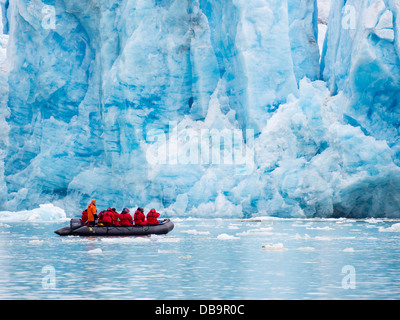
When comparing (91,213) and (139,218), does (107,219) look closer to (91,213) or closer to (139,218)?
(91,213)

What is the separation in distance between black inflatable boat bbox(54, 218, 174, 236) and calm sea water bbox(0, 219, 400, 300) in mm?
301

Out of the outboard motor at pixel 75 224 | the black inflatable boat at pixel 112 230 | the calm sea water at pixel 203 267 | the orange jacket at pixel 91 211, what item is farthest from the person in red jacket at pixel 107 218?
the outboard motor at pixel 75 224

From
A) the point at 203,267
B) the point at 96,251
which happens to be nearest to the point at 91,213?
the point at 96,251

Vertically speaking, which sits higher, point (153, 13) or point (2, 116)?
point (153, 13)

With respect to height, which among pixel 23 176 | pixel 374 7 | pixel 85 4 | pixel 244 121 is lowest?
pixel 23 176

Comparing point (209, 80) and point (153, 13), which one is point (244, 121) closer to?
point (209, 80)

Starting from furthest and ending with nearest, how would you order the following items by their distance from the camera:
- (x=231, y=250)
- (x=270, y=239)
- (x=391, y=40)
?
(x=391, y=40)
(x=270, y=239)
(x=231, y=250)

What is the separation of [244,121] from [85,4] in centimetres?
812

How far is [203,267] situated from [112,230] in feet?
18.0

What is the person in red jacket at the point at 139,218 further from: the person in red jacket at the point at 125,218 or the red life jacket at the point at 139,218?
the person in red jacket at the point at 125,218

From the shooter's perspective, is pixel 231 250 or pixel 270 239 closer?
pixel 231 250

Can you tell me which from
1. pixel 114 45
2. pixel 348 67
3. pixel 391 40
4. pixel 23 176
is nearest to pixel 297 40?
pixel 348 67

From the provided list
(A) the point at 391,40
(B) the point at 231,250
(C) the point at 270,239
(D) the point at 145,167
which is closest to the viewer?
(B) the point at 231,250

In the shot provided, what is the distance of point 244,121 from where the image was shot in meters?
21.9
